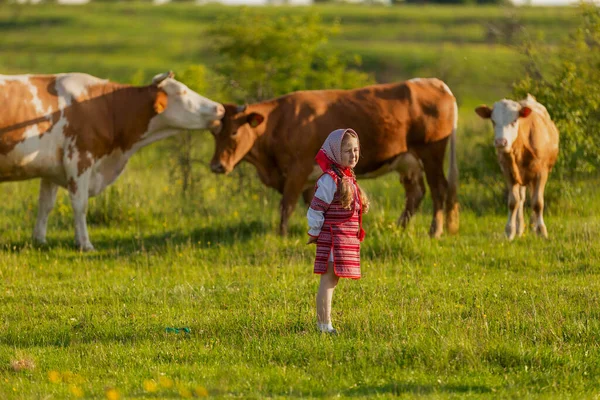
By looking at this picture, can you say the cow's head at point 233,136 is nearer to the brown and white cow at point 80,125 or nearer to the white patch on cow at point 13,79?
the brown and white cow at point 80,125

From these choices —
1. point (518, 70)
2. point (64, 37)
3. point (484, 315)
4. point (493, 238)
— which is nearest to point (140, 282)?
point (484, 315)

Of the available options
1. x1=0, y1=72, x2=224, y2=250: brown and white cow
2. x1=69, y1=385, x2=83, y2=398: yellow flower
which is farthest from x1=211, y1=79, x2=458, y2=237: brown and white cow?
x1=69, y1=385, x2=83, y2=398: yellow flower

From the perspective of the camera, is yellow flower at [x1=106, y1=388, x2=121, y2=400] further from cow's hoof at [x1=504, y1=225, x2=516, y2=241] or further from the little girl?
cow's hoof at [x1=504, y1=225, x2=516, y2=241]

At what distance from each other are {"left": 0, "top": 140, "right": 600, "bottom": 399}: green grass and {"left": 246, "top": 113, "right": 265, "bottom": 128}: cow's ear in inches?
50.0

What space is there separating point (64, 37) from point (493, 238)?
181 feet

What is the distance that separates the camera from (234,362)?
6926mm

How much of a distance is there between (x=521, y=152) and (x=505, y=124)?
0.53 m

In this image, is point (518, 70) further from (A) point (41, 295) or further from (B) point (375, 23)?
(B) point (375, 23)

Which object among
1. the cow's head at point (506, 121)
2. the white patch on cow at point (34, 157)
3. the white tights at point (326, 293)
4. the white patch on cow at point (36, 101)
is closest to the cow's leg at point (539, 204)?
the cow's head at point (506, 121)

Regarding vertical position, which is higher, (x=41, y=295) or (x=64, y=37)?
(x=41, y=295)

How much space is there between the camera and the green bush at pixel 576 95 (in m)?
13.8

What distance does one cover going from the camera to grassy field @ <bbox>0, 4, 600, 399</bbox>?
646 centimetres

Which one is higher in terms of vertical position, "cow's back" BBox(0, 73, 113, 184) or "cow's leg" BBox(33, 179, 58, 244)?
"cow's back" BBox(0, 73, 113, 184)

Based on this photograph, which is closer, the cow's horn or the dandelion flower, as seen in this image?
the dandelion flower
